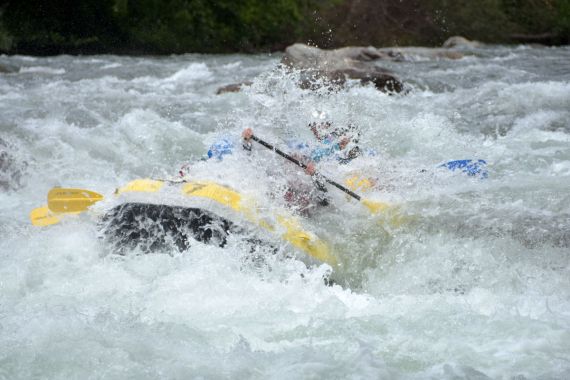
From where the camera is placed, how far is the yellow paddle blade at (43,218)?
529cm

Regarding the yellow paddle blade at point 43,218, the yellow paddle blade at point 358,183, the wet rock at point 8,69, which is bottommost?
the wet rock at point 8,69

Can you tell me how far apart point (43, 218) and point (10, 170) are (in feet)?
5.47

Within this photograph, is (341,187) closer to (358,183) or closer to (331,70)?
(358,183)

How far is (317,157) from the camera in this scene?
5.77 m

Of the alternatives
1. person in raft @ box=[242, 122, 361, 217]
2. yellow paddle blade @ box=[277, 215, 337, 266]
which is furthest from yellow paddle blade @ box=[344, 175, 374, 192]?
yellow paddle blade @ box=[277, 215, 337, 266]

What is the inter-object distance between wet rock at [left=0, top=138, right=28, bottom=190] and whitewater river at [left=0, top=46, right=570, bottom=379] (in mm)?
19

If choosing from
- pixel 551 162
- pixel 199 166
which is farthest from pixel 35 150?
pixel 551 162

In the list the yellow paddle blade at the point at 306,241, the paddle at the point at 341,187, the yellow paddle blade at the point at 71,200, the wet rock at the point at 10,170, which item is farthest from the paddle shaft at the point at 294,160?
the wet rock at the point at 10,170

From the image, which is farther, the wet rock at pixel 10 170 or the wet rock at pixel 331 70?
the wet rock at pixel 331 70

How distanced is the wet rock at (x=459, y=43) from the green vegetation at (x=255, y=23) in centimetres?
95

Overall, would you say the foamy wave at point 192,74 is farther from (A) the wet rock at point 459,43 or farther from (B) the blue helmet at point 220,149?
(B) the blue helmet at point 220,149

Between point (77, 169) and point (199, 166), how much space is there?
2.26 meters

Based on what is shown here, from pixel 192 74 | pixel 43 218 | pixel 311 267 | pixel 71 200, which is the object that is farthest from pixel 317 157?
pixel 192 74

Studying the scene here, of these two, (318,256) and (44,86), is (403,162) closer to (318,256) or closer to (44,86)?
(318,256)
